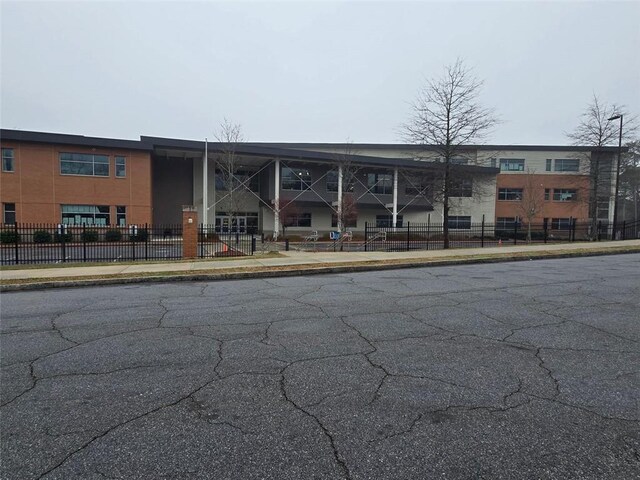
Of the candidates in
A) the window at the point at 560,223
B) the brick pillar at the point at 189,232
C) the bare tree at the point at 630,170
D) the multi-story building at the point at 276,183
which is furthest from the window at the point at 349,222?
the bare tree at the point at 630,170

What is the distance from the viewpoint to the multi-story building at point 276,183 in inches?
1203

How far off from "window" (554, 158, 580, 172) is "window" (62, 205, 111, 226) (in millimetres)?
49574

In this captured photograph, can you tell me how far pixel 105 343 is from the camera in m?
5.04

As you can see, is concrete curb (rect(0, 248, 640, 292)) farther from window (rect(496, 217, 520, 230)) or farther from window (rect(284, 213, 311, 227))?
window (rect(496, 217, 520, 230))

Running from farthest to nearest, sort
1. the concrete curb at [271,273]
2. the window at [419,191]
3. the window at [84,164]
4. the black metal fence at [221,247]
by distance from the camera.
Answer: the window at [419,191] → the window at [84,164] → the black metal fence at [221,247] → the concrete curb at [271,273]

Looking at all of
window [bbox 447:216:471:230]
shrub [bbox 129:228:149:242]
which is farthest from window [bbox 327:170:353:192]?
shrub [bbox 129:228:149:242]

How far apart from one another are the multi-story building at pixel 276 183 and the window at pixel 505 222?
0.13 meters

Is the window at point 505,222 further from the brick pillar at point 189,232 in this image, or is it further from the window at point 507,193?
the brick pillar at point 189,232

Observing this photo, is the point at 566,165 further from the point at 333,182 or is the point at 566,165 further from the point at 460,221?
the point at 333,182

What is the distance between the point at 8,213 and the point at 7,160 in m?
4.15

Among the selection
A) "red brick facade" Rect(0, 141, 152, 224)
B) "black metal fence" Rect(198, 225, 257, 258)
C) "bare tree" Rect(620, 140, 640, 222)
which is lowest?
"black metal fence" Rect(198, 225, 257, 258)

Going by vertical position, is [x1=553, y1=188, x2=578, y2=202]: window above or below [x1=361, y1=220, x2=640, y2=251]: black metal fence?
above

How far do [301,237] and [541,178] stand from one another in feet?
99.5

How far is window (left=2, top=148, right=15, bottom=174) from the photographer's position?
29.9 meters
